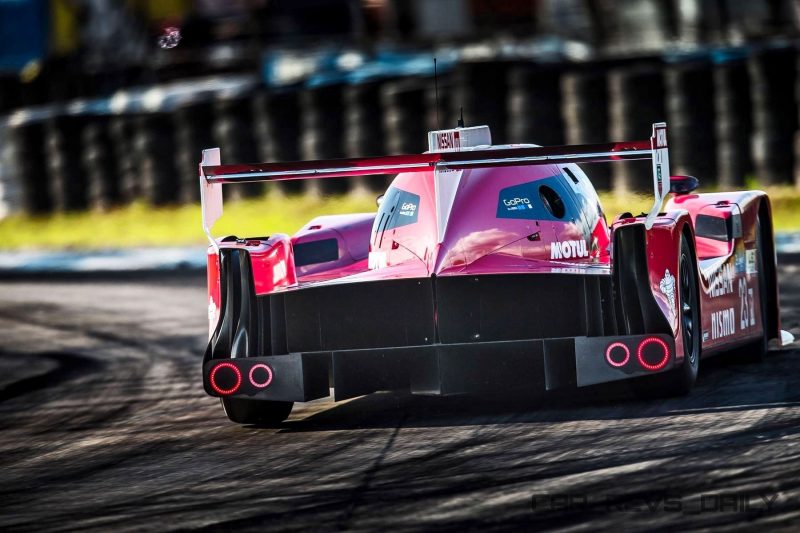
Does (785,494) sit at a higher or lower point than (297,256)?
lower

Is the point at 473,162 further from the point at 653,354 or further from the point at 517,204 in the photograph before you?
the point at 653,354

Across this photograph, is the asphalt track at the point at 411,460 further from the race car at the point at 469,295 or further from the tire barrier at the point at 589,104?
the tire barrier at the point at 589,104

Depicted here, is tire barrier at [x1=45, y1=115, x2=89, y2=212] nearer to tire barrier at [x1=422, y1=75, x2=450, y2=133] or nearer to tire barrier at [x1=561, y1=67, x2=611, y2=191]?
tire barrier at [x1=422, y1=75, x2=450, y2=133]

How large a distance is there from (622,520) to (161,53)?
29.3 m

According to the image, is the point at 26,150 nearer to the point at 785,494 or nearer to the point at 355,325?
the point at 355,325

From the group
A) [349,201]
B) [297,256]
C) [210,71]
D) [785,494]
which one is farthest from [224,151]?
[785,494]

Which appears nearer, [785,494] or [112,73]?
[785,494]

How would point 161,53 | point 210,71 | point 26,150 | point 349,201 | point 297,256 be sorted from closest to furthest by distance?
point 297,256 → point 349,201 → point 26,150 → point 210,71 → point 161,53

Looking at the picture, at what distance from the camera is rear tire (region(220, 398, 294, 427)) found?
759 centimetres

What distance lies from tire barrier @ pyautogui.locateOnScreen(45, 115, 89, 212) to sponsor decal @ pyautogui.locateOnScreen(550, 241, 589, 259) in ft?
51.9

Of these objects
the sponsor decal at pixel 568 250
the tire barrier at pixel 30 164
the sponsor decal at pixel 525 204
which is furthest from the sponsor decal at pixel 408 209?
the tire barrier at pixel 30 164

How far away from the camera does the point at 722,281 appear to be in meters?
8.20

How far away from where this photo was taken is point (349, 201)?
66.7ft

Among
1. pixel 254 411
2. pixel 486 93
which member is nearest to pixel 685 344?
pixel 254 411
